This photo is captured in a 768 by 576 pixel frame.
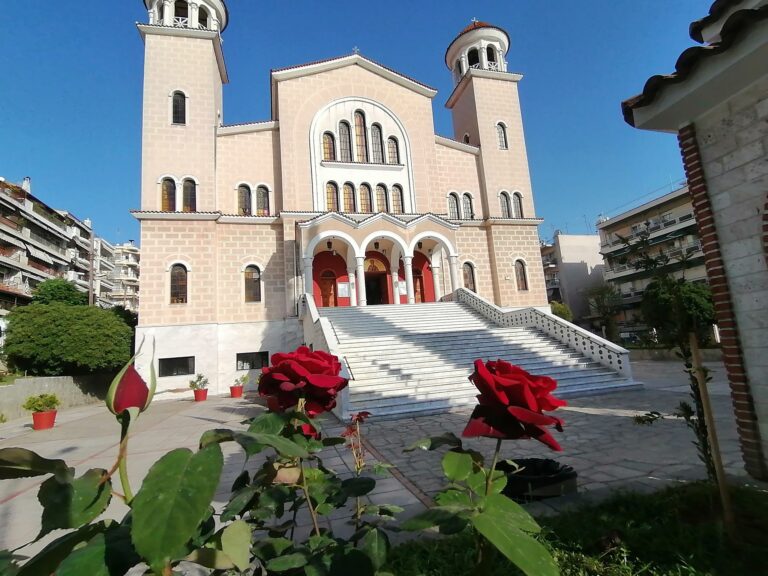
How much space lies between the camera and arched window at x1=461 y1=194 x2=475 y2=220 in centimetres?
2111

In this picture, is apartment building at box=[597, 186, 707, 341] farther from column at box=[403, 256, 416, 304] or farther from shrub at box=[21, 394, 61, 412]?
shrub at box=[21, 394, 61, 412]

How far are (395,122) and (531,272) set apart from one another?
1025 centimetres

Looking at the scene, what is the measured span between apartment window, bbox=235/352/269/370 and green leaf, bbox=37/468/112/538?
1658 cm

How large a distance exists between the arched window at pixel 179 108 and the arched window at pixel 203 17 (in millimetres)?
4235

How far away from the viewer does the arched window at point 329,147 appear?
64.0ft

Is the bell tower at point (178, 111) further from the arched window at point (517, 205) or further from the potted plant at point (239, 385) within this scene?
the arched window at point (517, 205)

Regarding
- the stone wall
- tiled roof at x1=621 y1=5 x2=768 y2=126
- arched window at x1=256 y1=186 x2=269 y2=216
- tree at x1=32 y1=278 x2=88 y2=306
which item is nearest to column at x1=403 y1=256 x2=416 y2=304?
arched window at x1=256 y1=186 x2=269 y2=216

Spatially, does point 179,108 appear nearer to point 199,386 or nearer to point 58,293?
point 199,386

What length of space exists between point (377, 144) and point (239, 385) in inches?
513

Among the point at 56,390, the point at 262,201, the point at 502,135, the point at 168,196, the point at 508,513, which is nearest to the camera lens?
the point at 508,513

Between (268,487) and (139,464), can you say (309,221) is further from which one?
(268,487)

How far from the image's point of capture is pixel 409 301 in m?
17.9

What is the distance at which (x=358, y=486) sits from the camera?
1.62 m

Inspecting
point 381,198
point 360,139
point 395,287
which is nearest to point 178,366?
point 395,287
